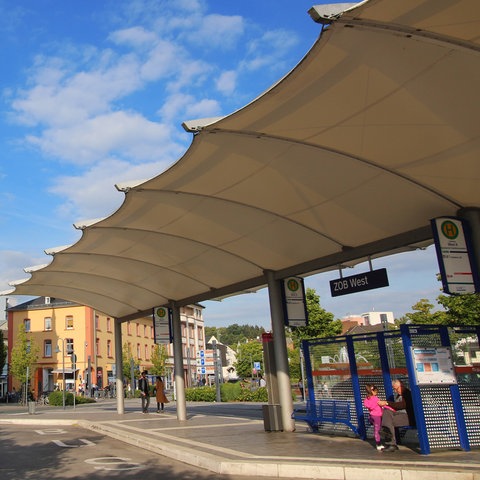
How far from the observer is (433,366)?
962 centimetres

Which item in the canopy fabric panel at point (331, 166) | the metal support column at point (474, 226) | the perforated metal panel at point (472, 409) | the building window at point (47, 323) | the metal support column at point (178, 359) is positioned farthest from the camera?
the building window at point (47, 323)

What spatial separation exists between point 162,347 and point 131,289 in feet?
158

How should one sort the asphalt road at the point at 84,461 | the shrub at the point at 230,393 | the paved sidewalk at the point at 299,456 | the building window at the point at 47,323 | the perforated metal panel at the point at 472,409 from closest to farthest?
the paved sidewalk at the point at 299,456
the asphalt road at the point at 84,461
the perforated metal panel at the point at 472,409
the shrub at the point at 230,393
the building window at the point at 47,323

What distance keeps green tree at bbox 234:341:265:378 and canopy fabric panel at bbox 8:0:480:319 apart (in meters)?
81.8

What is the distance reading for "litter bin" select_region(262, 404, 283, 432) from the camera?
13.8m

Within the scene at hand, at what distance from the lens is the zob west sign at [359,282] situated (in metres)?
11.0

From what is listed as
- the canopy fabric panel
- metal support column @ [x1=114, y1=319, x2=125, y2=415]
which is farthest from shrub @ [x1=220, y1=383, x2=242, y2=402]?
the canopy fabric panel

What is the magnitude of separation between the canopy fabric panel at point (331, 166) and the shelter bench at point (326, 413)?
3067mm

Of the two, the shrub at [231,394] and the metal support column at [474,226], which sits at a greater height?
the metal support column at [474,226]

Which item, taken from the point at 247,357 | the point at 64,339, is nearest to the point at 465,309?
the point at 64,339

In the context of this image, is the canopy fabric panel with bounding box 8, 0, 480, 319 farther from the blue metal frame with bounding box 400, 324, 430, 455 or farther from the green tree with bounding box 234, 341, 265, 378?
the green tree with bounding box 234, 341, 265, 378

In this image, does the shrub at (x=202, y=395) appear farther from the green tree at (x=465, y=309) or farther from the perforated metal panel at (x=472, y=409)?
the perforated metal panel at (x=472, y=409)

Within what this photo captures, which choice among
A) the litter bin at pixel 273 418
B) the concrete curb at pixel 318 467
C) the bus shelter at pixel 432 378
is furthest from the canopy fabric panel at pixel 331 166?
the concrete curb at pixel 318 467

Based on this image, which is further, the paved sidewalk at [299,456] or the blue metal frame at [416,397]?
the blue metal frame at [416,397]
